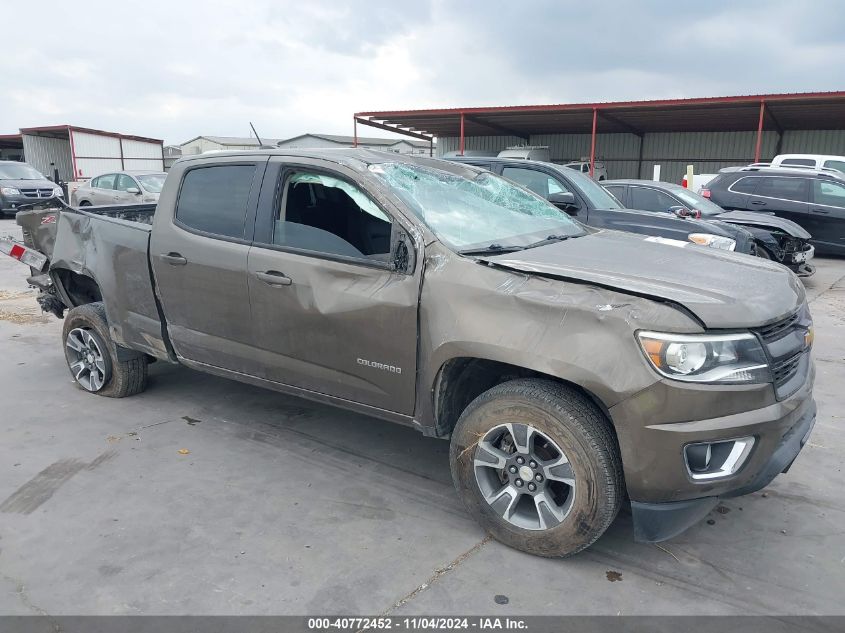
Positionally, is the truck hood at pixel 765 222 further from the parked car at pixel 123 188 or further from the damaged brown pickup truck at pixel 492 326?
the parked car at pixel 123 188

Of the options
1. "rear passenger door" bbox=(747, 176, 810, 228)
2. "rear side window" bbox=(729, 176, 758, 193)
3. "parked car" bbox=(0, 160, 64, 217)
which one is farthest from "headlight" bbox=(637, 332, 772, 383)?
"parked car" bbox=(0, 160, 64, 217)

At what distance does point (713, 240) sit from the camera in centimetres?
766

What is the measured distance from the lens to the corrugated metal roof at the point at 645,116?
17.9 metres

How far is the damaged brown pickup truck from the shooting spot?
2586mm

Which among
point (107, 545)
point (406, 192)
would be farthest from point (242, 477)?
point (406, 192)

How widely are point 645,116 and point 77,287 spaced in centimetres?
2044

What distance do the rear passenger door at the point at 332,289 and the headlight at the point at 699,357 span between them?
1.11 m

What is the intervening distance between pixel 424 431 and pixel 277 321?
1.04 metres

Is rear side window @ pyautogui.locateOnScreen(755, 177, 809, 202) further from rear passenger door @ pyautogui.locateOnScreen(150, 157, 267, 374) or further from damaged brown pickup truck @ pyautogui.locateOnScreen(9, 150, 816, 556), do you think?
rear passenger door @ pyautogui.locateOnScreen(150, 157, 267, 374)

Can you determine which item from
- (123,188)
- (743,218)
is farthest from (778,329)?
A: (123,188)

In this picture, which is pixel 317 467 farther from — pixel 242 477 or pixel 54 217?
pixel 54 217

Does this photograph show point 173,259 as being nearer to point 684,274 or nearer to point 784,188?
point 684,274

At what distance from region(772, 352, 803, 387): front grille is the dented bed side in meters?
3.59

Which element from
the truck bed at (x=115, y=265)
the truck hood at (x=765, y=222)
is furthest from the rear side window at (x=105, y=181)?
the truck hood at (x=765, y=222)
